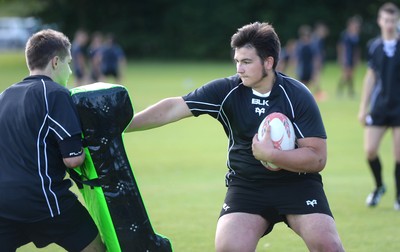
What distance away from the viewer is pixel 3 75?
36.0 meters

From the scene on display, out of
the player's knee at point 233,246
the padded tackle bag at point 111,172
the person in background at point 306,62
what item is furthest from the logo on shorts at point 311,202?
the person in background at point 306,62

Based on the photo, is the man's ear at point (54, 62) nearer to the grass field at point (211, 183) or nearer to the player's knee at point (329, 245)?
the player's knee at point (329, 245)

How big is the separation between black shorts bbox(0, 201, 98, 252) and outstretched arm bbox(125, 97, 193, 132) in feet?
2.57

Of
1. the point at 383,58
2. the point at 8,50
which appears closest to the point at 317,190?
the point at 383,58

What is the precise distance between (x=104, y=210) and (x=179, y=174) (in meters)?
7.18

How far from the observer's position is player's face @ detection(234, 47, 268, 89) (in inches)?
219

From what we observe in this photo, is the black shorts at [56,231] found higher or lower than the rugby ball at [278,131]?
lower

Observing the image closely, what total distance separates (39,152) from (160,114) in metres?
1.06

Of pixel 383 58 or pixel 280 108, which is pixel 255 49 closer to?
pixel 280 108

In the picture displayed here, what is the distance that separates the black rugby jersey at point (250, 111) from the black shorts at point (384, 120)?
3815mm

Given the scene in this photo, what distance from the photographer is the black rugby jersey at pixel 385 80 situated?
30.7 ft

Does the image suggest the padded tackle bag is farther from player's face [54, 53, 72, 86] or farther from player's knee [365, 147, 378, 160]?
player's knee [365, 147, 378, 160]

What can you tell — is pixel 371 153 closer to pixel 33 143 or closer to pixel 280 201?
pixel 280 201

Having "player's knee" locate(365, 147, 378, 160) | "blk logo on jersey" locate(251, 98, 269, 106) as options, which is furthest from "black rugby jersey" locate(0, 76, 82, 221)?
"player's knee" locate(365, 147, 378, 160)
